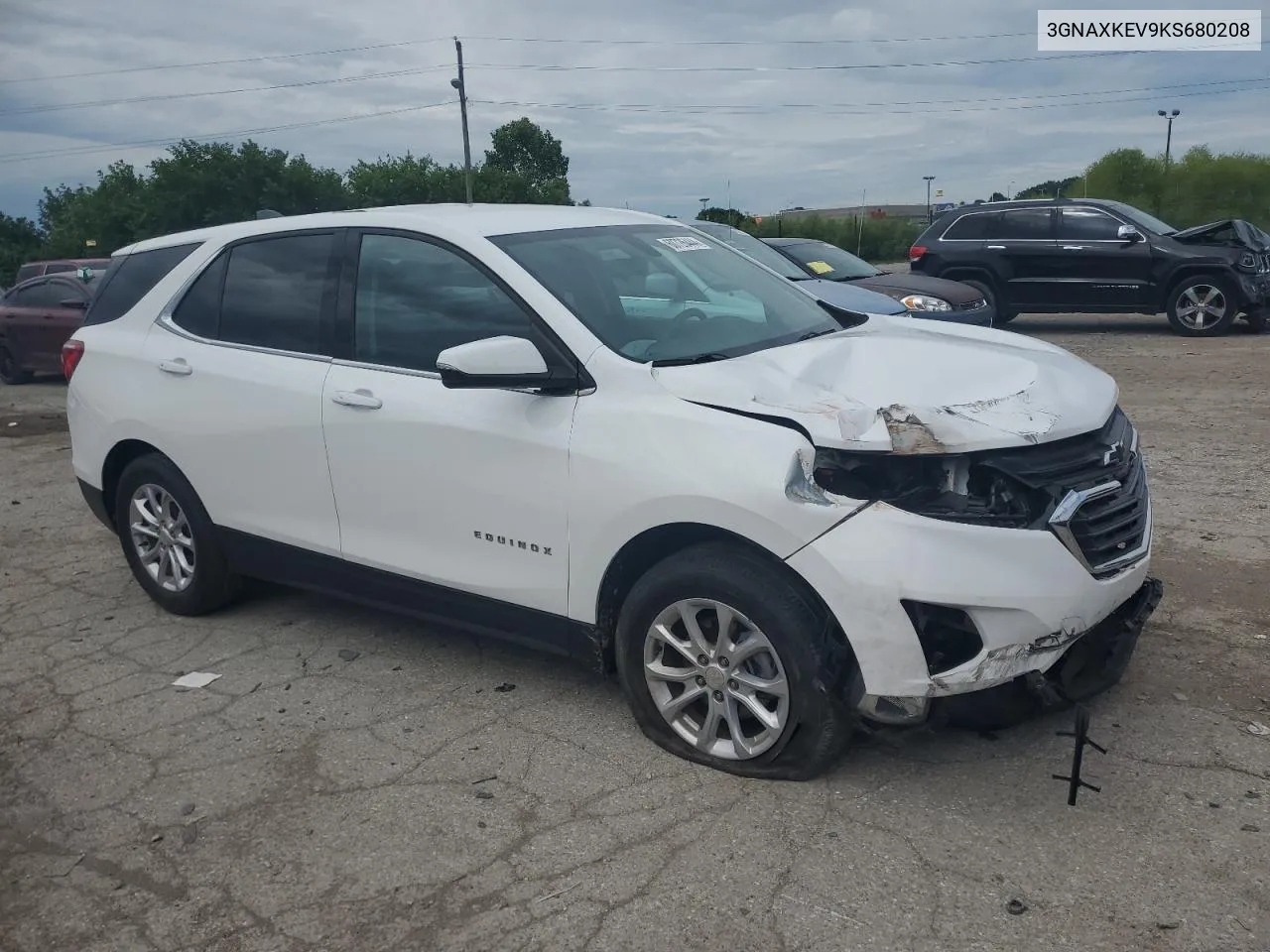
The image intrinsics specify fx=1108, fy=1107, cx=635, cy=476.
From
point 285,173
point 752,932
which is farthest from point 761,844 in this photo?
point 285,173

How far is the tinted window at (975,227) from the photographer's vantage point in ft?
49.5

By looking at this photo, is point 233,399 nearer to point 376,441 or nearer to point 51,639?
point 376,441

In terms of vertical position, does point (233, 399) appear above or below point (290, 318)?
below

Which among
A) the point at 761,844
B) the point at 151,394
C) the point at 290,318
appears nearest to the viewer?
the point at 761,844

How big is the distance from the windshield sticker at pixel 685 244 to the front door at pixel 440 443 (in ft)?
3.09

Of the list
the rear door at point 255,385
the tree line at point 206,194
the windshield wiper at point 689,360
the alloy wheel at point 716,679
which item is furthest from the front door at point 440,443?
the tree line at point 206,194

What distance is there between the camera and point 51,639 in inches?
202

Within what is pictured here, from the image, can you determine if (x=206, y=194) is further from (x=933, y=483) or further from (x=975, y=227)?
(x=933, y=483)

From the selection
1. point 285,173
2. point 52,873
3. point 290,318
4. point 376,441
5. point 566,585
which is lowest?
point 52,873

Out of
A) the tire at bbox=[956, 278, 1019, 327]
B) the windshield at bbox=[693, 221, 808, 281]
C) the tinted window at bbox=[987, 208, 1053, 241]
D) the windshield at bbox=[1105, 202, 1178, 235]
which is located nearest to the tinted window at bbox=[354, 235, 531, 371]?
the windshield at bbox=[693, 221, 808, 281]

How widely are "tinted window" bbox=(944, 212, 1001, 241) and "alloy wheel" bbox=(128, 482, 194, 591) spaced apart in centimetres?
1254

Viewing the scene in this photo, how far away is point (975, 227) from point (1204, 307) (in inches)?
121

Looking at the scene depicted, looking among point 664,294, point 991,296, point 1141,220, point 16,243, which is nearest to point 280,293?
point 664,294

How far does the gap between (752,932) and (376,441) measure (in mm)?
2270
